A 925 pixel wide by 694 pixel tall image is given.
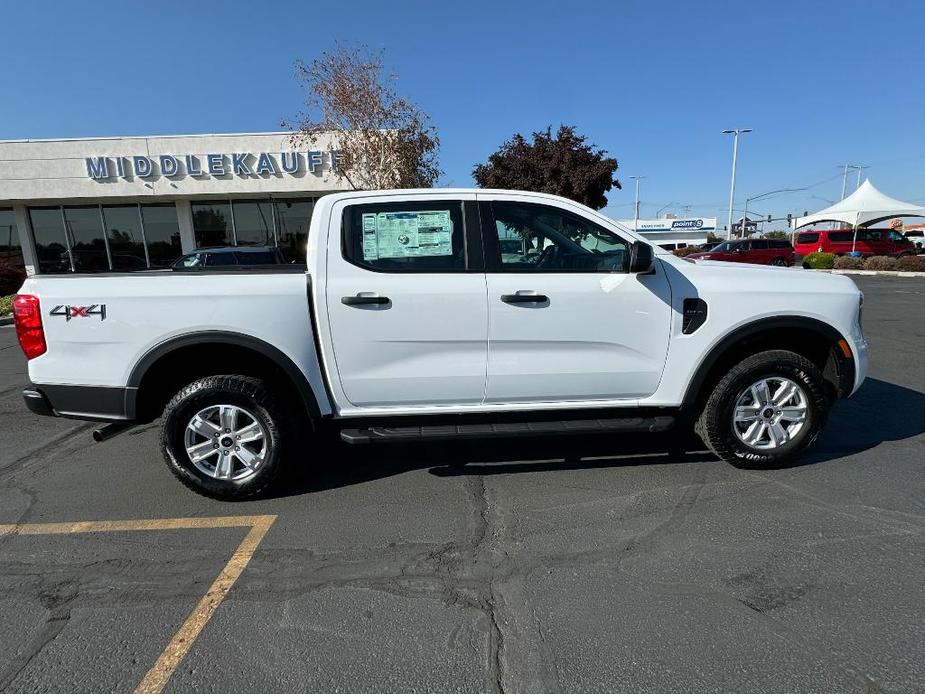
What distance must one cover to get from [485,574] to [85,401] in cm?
273

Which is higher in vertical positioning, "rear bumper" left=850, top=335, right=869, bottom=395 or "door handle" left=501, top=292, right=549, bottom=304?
"door handle" left=501, top=292, right=549, bottom=304

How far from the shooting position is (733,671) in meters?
1.95

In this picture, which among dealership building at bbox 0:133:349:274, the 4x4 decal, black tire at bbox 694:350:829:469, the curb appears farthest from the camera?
the curb

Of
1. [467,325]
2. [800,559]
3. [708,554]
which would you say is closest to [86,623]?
[467,325]

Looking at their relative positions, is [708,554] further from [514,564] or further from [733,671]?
[514,564]

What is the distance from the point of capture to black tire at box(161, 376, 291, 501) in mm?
3186

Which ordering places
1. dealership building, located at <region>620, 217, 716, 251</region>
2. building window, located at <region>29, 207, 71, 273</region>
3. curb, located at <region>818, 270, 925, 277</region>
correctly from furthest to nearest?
dealership building, located at <region>620, 217, 716, 251</region>
curb, located at <region>818, 270, 925, 277</region>
building window, located at <region>29, 207, 71, 273</region>

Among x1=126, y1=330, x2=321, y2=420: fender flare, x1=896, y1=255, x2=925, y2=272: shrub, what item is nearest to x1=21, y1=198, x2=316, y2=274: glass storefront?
x1=126, y1=330, x2=321, y2=420: fender flare

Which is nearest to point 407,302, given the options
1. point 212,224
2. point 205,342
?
point 205,342

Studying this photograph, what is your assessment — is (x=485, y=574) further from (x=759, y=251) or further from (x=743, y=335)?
(x=759, y=251)

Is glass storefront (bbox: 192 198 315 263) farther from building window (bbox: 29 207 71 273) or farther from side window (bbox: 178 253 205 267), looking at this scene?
side window (bbox: 178 253 205 267)

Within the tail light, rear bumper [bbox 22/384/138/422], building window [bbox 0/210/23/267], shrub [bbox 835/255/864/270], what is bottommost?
shrub [bbox 835/255/864/270]

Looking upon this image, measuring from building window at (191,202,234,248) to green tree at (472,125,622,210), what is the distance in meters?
11.6

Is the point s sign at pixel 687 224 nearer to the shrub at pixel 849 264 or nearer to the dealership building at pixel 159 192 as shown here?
the shrub at pixel 849 264
